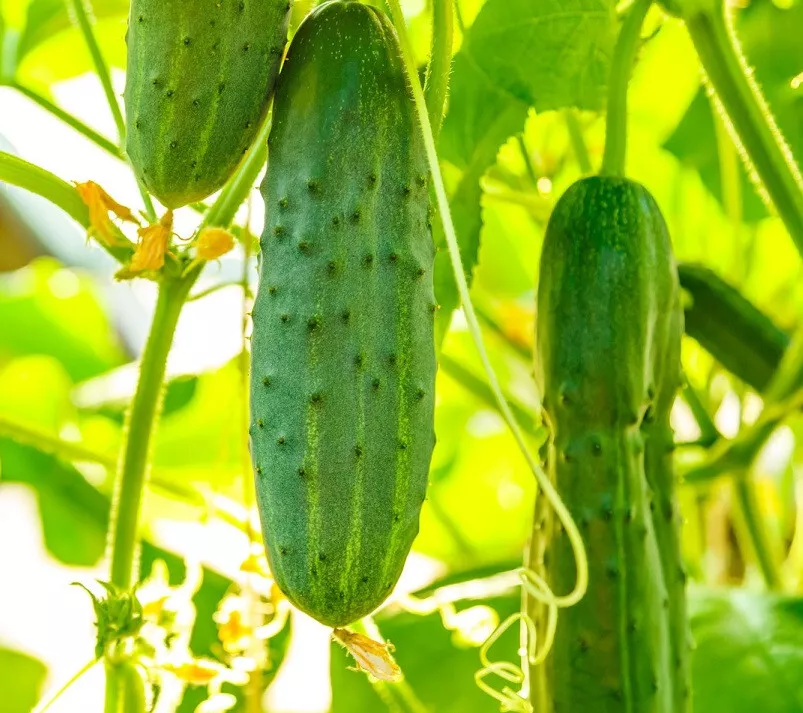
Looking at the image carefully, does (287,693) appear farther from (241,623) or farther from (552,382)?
(552,382)

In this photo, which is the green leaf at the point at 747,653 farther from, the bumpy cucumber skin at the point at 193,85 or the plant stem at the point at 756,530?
the bumpy cucumber skin at the point at 193,85

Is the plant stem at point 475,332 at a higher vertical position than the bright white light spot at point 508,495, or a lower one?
lower

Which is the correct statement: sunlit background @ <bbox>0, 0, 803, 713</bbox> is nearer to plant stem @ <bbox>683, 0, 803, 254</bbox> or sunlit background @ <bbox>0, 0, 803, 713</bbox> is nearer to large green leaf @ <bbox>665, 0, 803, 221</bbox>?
large green leaf @ <bbox>665, 0, 803, 221</bbox>

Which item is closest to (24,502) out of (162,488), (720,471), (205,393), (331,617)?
(205,393)

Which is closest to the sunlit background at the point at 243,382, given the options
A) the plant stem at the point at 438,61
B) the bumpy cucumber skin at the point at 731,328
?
the bumpy cucumber skin at the point at 731,328

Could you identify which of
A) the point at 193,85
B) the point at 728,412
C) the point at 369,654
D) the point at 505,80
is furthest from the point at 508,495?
the point at 193,85

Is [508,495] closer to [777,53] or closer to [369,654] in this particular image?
[777,53]
